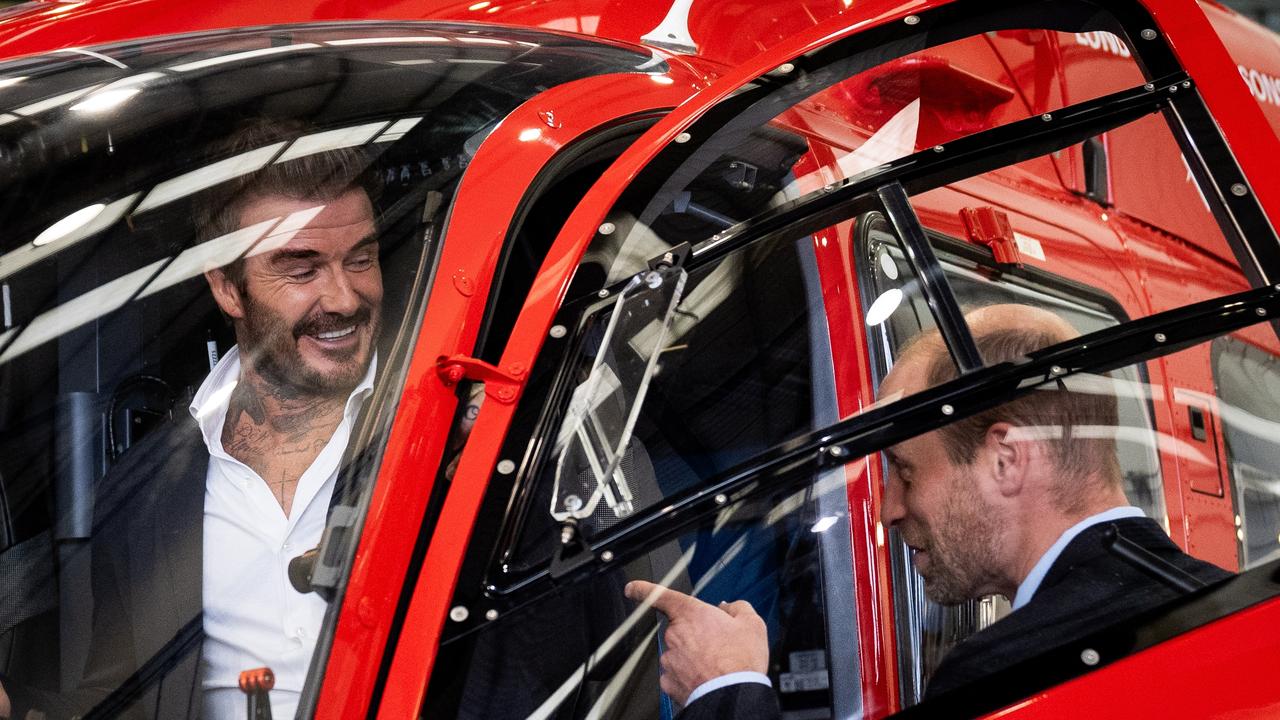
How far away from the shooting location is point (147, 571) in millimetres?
1231

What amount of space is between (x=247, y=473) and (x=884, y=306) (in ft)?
2.62

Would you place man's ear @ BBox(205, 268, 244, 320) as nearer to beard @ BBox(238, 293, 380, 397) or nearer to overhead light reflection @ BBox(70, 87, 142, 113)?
beard @ BBox(238, 293, 380, 397)

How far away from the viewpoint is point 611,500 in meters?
1.22

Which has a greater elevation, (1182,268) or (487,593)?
(1182,268)

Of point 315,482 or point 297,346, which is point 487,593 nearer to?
point 315,482

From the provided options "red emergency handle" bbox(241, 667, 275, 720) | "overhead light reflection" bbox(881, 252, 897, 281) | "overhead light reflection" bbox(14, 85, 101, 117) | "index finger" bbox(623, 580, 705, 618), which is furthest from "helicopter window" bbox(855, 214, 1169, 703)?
"overhead light reflection" bbox(14, 85, 101, 117)

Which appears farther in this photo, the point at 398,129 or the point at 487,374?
the point at 398,129

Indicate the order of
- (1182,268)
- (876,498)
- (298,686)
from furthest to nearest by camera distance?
(1182,268) < (876,498) < (298,686)

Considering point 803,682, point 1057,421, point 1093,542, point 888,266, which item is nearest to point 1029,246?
point 888,266

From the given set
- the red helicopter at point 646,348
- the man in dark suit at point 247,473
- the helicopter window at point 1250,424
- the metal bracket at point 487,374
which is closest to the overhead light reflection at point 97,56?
the red helicopter at point 646,348

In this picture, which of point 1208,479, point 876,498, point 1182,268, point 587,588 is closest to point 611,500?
point 587,588

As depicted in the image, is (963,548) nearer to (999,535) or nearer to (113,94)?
(999,535)

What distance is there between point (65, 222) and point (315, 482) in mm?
449

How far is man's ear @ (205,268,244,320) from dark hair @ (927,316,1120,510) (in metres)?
0.82
